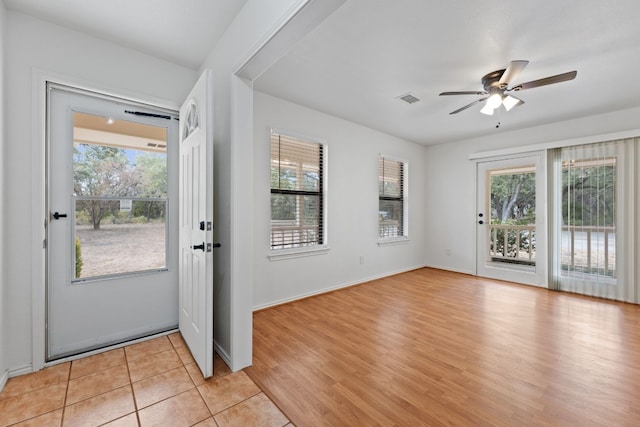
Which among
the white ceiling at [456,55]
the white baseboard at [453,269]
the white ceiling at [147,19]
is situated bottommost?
the white baseboard at [453,269]

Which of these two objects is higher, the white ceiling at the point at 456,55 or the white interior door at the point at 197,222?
the white ceiling at the point at 456,55

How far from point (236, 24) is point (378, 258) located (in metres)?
3.87

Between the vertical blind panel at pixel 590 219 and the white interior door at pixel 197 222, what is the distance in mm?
4989

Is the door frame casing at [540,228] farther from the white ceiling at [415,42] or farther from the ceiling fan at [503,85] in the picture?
the ceiling fan at [503,85]

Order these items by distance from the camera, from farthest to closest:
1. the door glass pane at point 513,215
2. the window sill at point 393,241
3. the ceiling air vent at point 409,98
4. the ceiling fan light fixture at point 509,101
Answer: the window sill at point 393,241
the door glass pane at point 513,215
the ceiling air vent at point 409,98
the ceiling fan light fixture at point 509,101

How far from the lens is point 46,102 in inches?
77.8

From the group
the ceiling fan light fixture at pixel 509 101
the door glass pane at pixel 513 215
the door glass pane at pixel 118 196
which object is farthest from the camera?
the door glass pane at pixel 513 215

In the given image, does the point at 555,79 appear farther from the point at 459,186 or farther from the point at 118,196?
the point at 118,196

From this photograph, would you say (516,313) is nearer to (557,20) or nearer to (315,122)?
(557,20)

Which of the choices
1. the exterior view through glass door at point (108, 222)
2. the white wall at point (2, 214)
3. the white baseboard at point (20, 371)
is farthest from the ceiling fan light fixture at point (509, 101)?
the white baseboard at point (20, 371)

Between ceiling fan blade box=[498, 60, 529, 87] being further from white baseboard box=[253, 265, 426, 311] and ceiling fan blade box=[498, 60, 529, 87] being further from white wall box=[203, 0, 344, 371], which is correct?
white baseboard box=[253, 265, 426, 311]

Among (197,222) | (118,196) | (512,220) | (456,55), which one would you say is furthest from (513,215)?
(118,196)

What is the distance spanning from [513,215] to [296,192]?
3850 mm

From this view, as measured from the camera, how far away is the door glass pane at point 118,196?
7.09 ft
